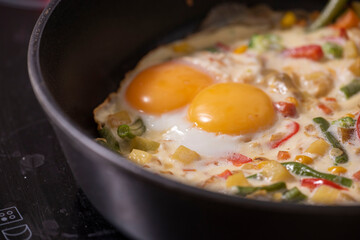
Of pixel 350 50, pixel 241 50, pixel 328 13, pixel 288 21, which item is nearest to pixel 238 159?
pixel 241 50

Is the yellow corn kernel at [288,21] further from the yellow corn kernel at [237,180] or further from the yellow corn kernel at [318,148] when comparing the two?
the yellow corn kernel at [237,180]

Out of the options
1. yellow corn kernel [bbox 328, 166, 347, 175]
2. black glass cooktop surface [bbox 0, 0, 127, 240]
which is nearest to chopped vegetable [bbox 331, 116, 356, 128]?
yellow corn kernel [bbox 328, 166, 347, 175]

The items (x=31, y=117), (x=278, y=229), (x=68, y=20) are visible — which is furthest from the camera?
(x=31, y=117)

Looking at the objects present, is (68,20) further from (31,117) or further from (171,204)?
(171,204)

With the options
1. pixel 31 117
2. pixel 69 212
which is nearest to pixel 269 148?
pixel 69 212

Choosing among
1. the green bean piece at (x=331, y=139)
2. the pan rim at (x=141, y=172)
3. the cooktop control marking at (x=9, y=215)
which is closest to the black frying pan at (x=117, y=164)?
the pan rim at (x=141, y=172)

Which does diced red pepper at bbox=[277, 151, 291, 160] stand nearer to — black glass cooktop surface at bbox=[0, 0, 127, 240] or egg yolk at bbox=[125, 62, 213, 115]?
egg yolk at bbox=[125, 62, 213, 115]
